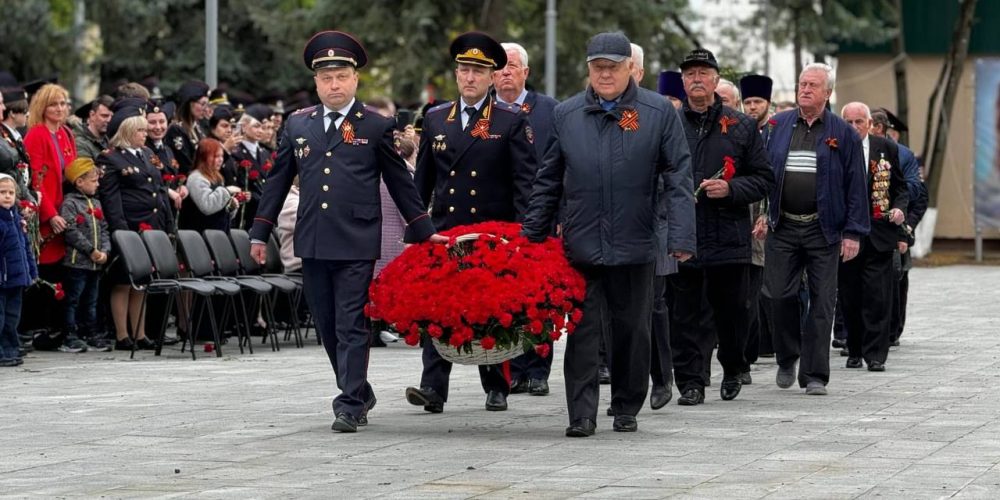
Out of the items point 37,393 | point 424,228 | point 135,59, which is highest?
point 135,59

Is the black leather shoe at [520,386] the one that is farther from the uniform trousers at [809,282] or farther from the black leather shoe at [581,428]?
the black leather shoe at [581,428]

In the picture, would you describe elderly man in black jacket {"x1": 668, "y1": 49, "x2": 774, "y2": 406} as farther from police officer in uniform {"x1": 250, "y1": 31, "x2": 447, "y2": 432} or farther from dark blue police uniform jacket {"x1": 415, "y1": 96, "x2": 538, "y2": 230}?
police officer in uniform {"x1": 250, "y1": 31, "x2": 447, "y2": 432}

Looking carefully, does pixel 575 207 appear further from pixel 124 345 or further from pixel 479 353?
pixel 124 345

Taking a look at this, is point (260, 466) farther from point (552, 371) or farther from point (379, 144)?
point (552, 371)

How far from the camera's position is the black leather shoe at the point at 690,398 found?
38.4 feet

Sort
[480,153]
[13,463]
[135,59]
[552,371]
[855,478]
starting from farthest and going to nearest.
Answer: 1. [135,59]
2. [552,371]
3. [480,153]
4. [13,463]
5. [855,478]

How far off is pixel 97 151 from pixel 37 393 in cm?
444

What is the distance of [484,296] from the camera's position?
9969 millimetres

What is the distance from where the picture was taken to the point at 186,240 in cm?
1598

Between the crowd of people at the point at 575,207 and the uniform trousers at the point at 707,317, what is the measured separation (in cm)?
1

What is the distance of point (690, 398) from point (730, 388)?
1.34 ft

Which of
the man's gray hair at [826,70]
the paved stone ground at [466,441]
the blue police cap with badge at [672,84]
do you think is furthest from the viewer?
the blue police cap with badge at [672,84]

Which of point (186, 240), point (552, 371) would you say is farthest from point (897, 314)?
point (186, 240)

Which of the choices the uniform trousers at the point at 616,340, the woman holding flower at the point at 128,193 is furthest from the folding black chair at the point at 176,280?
the uniform trousers at the point at 616,340
